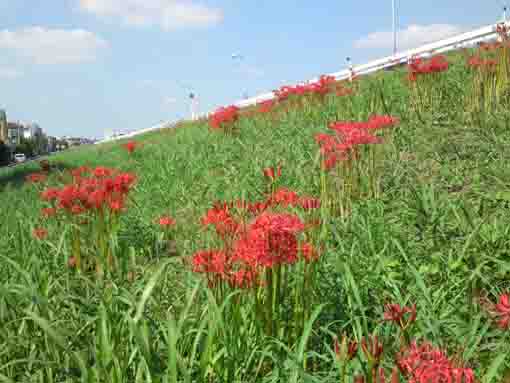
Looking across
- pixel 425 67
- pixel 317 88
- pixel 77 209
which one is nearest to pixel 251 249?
pixel 77 209

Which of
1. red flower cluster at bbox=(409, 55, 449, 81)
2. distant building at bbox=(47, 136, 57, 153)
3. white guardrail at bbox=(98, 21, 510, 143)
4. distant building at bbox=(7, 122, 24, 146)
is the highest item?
distant building at bbox=(7, 122, 24, 146)

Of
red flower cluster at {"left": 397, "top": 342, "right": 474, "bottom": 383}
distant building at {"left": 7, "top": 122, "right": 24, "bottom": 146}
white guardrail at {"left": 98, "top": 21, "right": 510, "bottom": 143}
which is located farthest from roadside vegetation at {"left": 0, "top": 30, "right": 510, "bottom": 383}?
distant building at {"left": 7, "top": 122, "right": 24, "bottom": 146}

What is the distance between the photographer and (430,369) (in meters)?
1.11

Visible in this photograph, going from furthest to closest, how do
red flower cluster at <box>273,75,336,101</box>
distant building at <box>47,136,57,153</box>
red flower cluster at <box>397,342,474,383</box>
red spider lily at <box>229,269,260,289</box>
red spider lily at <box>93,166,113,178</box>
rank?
1. distant building at <box>47,136,57,153</box>
2. red flower cluster at <box>273,75,336,101</box>
3. red spider lily at <box>93,166,113,178</box>
4. red spider lily at <box>229,269,260,289</box>
5. red flower cluster at <box>397,342,474,383</box>

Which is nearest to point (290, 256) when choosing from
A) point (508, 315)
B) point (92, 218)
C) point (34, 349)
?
point (508, 315)

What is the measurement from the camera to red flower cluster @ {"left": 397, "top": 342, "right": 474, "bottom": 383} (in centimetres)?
109

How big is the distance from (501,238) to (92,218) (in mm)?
2670

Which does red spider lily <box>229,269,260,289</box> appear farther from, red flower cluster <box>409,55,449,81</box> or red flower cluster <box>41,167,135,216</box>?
red flower cluster <box>409,55,449,81</box>

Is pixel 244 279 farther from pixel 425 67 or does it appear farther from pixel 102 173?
pixel 425 67

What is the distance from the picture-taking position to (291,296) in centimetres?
242

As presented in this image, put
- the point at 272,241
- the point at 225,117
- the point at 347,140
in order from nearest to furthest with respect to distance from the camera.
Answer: the point at 272,241, the point at 347,140, the point at 225,117

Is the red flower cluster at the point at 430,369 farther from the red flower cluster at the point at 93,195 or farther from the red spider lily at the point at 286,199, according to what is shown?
the red flower cluster at the point at 93,195

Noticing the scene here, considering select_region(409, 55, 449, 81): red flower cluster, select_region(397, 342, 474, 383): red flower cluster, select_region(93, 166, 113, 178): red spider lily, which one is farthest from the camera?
select_region(409, 55, 449, 81): red flower cluster

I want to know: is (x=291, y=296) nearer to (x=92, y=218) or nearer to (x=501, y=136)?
(x=92, y=218)
